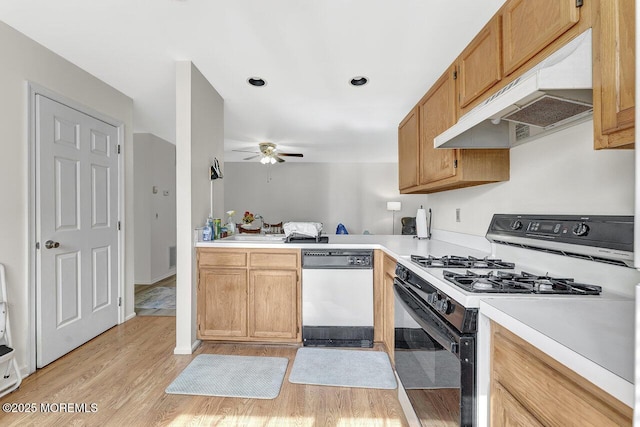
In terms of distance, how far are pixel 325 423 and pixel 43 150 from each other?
268cm

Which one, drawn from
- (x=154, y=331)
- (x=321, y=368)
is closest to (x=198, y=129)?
(x=154, y=331)

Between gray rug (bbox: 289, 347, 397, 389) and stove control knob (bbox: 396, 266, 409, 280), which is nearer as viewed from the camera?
stove control knob (bbox: 396, 266, 409, 280)

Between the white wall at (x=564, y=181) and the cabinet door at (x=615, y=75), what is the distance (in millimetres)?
370

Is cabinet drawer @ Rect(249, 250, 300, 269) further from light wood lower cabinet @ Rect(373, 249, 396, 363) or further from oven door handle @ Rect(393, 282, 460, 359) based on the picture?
oven door handle @ Rect(393, 282, 460, 359)

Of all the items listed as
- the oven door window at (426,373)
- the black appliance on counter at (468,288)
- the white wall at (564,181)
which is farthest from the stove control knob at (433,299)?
the white wall at (564,181)

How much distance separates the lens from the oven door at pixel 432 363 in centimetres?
102

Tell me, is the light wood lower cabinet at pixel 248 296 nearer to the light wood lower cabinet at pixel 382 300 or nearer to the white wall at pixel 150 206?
the light wood lower cabinet at pixel 382 300

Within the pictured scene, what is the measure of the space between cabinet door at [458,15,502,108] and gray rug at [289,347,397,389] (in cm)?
184

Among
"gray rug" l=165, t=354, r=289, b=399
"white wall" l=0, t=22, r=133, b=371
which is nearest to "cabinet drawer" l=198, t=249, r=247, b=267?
"gray rug" l=165, t=354, r=289, b=399

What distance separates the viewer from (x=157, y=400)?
194cm

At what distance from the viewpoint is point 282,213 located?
26.4 ft

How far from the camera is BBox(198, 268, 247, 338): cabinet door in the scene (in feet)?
8.82

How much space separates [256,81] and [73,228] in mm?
2004

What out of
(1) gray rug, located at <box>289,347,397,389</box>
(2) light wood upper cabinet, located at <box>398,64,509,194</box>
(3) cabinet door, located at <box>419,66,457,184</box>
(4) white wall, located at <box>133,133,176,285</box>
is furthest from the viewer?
(4) white wall, located at <box>133,133,176,285</box>
